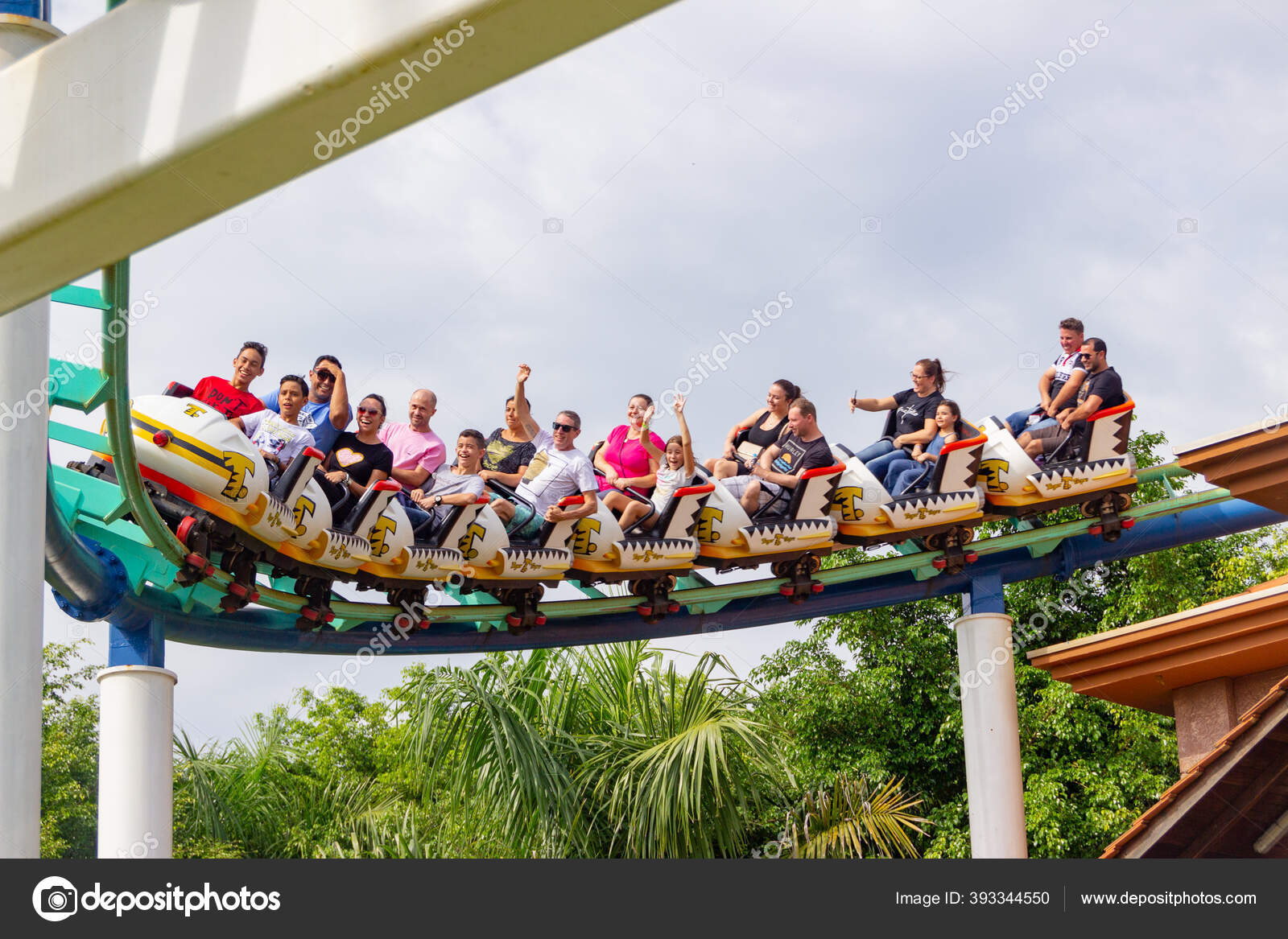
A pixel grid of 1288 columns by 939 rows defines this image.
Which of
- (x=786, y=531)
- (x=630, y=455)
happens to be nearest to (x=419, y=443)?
(x=630, y=455)

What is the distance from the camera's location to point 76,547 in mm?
6492

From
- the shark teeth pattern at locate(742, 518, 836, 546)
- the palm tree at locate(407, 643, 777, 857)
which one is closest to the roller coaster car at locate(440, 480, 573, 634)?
the shark teeth pattern at locate(742, 518, 836, 546)

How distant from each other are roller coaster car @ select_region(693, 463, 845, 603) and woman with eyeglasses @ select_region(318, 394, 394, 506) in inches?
71.9

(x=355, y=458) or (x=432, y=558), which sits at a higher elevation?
(x=355, y=458)

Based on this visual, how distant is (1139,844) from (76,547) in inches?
181

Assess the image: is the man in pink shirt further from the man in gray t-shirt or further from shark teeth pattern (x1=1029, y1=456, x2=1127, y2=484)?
shark teeth pattern (x1=1029, y1=456, x2=1127, y2=484)

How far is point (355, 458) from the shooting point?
771cm

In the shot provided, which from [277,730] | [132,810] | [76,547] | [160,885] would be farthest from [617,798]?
[277,730]

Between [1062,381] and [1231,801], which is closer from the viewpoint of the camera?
[1231,801]

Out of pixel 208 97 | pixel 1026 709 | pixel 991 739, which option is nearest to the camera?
pixel 208 97

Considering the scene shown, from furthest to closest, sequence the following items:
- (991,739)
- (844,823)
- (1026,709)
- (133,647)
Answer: (1026,709)
(844,823)
(991,739)
(133,647)

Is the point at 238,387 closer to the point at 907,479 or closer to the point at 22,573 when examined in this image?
the point at 22,573

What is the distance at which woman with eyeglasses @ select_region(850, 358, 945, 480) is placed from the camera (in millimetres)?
8734

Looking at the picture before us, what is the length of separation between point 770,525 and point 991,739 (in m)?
1.93
